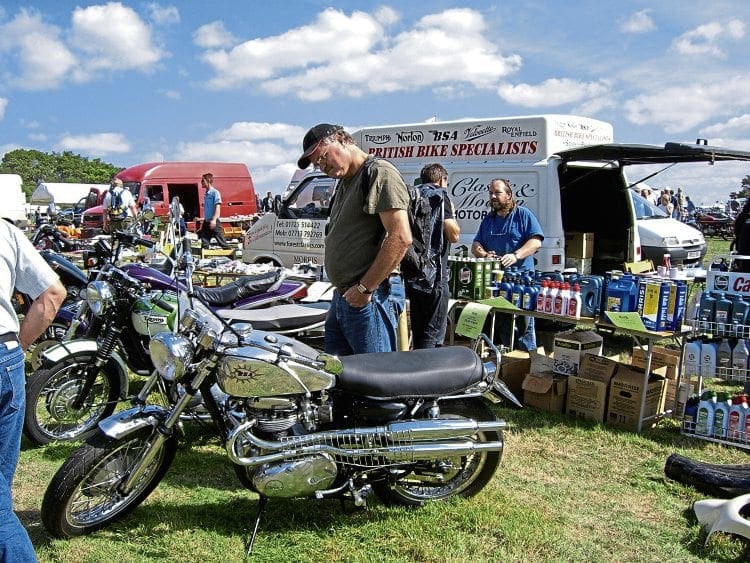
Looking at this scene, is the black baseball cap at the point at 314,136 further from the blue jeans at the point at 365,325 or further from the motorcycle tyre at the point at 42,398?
the motorcycle tyre at the point at 42,398

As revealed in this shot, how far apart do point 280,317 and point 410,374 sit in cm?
190

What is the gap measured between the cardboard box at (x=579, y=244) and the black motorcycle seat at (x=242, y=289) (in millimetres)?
4384

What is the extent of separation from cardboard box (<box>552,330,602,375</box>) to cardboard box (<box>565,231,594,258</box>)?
2.76 m

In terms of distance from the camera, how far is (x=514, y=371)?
561 cm

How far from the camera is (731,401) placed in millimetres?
4527

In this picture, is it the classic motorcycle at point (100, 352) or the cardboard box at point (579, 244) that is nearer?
the classic motorcycle at point (100, 352)

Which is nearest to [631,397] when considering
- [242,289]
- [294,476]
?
[294,476]

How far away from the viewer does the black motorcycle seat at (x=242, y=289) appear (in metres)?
5.05

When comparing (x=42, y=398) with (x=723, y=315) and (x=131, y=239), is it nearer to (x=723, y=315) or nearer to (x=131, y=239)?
(x=131, y=239)

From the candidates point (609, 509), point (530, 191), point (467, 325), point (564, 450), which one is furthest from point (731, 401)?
point (530, 191)

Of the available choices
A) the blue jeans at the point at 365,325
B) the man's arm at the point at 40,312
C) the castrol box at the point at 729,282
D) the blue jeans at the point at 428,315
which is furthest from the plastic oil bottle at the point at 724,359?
the man's arm at the point at 40,312

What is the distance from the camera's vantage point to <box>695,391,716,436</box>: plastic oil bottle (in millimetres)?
4547

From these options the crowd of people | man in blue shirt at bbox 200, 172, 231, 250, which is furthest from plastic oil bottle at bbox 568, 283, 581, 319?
the crowd of people

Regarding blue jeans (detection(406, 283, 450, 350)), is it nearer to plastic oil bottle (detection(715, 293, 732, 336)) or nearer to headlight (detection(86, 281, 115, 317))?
plastic oil bottle (detection(715, 293, 732, 336))
